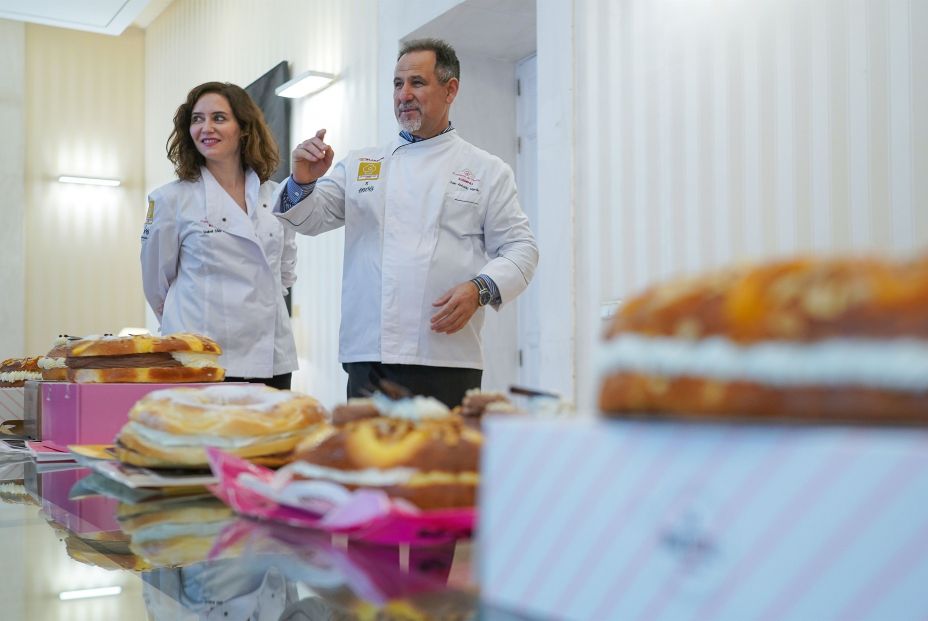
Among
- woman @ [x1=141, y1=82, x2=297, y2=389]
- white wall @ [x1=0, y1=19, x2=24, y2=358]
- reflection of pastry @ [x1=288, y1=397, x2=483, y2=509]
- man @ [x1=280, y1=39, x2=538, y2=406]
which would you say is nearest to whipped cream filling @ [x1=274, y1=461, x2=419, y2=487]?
reflection of pastry @ [x1=288, y1=397, x2=483, y2=509]

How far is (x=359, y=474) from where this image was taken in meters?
0.53

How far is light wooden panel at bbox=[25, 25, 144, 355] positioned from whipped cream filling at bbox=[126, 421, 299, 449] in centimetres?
720

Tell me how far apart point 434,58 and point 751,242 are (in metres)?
1.02

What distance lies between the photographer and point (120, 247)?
25.6ft

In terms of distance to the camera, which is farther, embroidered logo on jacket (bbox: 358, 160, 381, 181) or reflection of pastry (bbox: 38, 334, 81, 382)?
embroidered logo on jacket (bbox: 358, 160, 381, 181)

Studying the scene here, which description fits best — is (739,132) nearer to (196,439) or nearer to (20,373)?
(20,373)

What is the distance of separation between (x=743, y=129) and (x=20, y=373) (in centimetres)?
194

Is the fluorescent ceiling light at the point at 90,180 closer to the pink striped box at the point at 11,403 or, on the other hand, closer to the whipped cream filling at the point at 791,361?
the pink striped box at the point at 11,403

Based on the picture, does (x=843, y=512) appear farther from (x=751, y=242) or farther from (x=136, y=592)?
(x=751, y=242)

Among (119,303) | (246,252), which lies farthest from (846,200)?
(119,303)

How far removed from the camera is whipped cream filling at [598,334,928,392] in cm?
27

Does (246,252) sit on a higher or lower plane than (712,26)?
lower

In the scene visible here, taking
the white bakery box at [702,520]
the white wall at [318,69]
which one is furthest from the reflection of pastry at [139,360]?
the white wall at [318,69]

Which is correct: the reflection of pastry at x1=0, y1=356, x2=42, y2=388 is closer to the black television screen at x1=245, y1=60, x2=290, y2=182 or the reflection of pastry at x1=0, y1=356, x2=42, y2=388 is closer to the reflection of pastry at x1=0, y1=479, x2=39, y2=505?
the reflection of pastry at x1=0, y1=479, x2=39, y2=505
